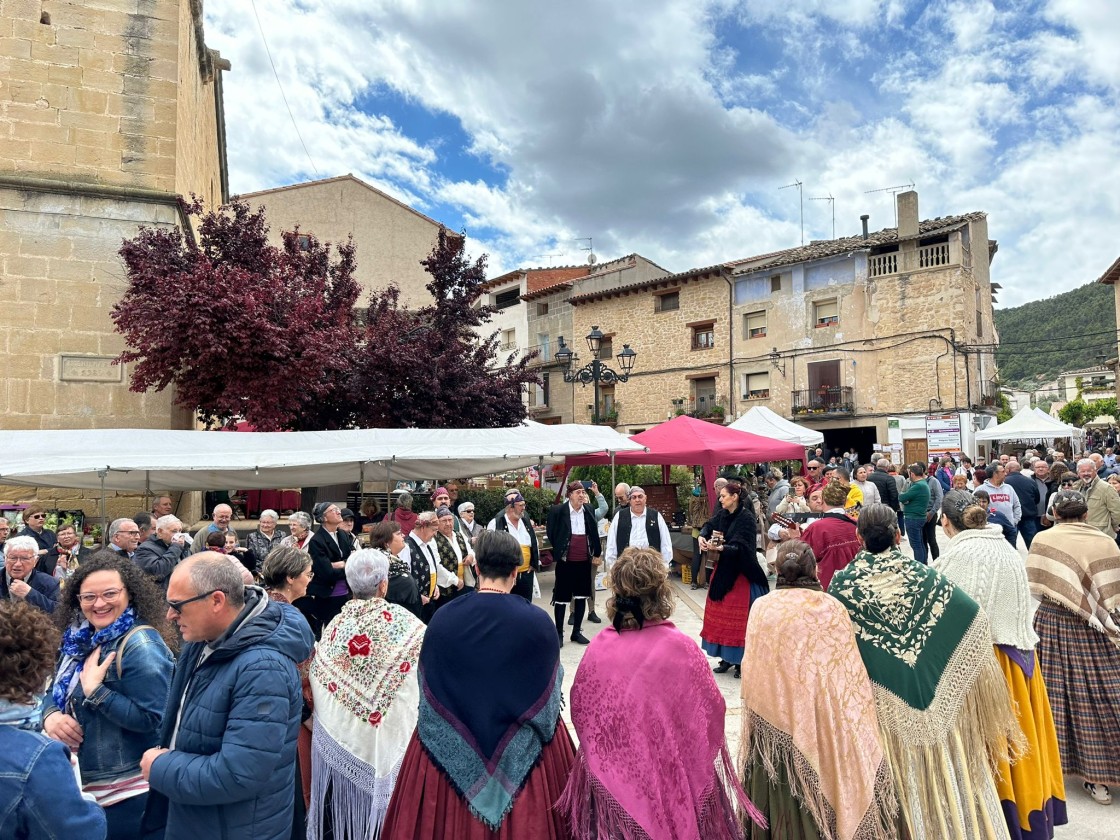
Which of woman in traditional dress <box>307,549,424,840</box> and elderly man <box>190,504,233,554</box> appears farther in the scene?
elderly man <box>190,504,233,554</box>

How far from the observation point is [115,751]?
2.27 meters

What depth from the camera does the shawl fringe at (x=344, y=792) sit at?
294cm

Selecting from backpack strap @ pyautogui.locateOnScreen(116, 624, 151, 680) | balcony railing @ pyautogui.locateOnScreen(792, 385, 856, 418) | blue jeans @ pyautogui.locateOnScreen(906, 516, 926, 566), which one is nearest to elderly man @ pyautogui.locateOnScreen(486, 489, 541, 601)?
backpack strap @ pyautogui.locateOnScreen(116, 624, 151, 680)

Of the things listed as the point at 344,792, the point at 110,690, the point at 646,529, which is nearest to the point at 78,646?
the point at 110,690

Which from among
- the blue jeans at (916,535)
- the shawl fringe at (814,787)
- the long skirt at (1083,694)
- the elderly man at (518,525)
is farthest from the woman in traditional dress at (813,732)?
the blue jeans at (916,535)

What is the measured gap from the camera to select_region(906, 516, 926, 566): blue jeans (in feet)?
31.2

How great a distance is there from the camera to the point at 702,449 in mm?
9938

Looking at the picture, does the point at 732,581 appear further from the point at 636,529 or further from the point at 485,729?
the point at 485,729

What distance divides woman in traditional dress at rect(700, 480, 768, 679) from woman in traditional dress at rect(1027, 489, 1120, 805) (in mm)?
2126

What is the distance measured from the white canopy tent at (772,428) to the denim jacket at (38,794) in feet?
40.9

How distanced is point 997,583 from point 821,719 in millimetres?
1452

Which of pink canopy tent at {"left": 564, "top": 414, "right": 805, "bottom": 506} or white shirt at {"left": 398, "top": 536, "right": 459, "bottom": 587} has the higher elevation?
pink canopy tent at {"left": 564, "top": 414, "right": 805, "bottom": 506}

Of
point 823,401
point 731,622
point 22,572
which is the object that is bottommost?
point 731,622

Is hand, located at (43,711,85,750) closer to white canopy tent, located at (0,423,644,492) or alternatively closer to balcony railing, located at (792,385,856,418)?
white canopy tent, located at (0,423,644,492)
